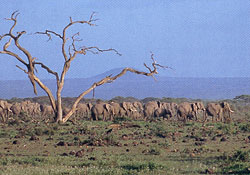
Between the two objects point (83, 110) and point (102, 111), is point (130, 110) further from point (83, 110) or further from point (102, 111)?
point (83, 110)

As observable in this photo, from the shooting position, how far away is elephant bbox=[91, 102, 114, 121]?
37.0 meters

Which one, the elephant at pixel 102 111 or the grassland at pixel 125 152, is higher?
the elephant at pixel 102 111

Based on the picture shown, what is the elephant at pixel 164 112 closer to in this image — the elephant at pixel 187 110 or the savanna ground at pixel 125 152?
the elephant at pixel 187 110

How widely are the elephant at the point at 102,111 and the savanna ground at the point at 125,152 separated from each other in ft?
34.7

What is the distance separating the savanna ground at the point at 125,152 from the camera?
1228 centimetres

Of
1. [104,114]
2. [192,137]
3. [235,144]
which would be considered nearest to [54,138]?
[192,137]

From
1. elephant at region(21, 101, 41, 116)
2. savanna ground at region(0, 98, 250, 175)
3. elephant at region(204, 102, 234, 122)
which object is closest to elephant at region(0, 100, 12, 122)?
elephant at region(21, 101, 41, 116)

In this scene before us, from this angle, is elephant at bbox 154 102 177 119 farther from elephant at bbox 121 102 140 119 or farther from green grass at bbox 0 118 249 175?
green grass at bbox 0 118 249 175

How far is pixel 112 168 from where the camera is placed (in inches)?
490

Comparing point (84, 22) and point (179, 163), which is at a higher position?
point (84, 22)

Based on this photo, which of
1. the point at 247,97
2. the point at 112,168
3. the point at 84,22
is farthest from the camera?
the point at 247,97

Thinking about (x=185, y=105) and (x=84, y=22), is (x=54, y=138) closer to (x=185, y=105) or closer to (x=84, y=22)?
(x=84, y=22)

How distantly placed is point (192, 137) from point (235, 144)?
262 cm

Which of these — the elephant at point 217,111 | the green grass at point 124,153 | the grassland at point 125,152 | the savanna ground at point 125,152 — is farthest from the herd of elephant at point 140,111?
the green grass at point 124,153
